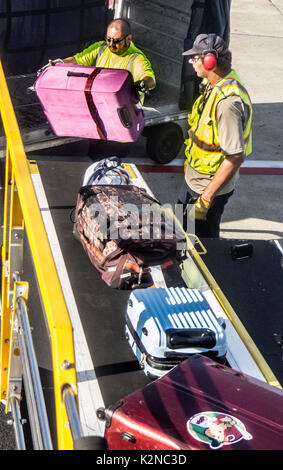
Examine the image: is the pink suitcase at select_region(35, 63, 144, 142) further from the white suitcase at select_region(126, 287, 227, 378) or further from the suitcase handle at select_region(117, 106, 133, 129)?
the white suitcase at select_region(126, 287, 227, 378)

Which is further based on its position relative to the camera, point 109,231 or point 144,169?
point 144,169

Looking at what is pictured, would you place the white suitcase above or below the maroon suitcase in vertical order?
below

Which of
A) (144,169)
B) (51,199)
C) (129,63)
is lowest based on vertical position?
(144,169)

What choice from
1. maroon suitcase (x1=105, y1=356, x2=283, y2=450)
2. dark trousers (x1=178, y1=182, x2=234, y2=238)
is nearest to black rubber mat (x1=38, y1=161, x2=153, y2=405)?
maroon suitcase (x1=105, y1=356, x2=283, y2=450)

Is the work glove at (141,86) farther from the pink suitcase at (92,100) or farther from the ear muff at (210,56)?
the ear muff at (210,56)

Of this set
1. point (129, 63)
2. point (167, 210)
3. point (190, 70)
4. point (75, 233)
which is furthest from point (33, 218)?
point (190, 70)

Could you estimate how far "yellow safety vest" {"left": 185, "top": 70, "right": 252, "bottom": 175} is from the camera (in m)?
4.16

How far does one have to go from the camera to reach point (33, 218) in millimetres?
A: 2193

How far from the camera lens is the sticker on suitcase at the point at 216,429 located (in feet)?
7.22

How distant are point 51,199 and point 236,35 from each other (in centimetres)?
894

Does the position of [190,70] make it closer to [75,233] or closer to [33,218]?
[75,233]

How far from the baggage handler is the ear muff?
1261mm

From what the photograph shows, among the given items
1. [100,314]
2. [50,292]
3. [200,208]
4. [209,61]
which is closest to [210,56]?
[209,61]

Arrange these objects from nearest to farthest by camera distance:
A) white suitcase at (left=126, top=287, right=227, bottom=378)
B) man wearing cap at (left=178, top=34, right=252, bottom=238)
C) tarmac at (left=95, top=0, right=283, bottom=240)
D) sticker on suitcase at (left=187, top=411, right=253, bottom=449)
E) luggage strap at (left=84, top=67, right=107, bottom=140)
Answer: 1. sticker on suitcase at (left=187, top=411, right=253, bottom=449)
2. white suitcase at (left=126, top=287, right=227, bottom=378)
3. man wearing cap at (left=178, top=34, right=252, bottom=238)
4. luggage strap at (left=84, top=67, right=107, bottom=140)
5. tarmac at (left=95, top=0, right=283, bottom=240)
